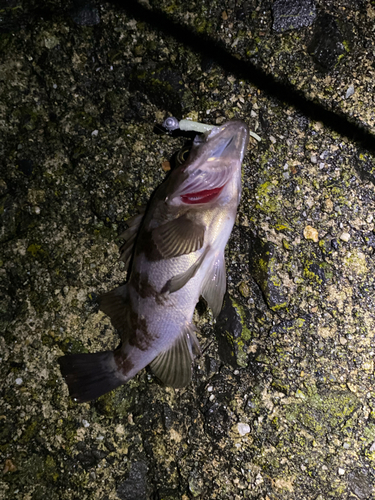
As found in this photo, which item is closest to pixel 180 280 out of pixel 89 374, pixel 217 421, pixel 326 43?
pixel 89 374

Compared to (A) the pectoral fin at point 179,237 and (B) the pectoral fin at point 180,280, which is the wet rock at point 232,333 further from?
(A) the pectoral fin at point 179,237

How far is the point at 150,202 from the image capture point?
8.32ft

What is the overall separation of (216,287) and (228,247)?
1.07 feet

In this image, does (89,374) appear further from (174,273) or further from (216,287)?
(216,287)

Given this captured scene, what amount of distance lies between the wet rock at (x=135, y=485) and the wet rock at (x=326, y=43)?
301cm

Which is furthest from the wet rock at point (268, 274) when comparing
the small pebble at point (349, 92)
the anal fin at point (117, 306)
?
the small pebble at point (349, 92)

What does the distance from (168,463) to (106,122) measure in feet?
8.04

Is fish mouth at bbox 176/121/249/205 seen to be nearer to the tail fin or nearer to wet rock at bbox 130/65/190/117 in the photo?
wet rock at bbox 130/65/190/117

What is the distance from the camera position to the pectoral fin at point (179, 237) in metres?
2.23

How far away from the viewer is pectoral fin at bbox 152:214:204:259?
88.0 inches

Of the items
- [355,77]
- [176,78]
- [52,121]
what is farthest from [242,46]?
[52,121]

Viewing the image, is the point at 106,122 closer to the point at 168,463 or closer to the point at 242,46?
the point at 242,46

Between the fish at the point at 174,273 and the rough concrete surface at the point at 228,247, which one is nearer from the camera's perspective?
the fish at the point at 174,273

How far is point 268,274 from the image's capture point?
8.25 feet
